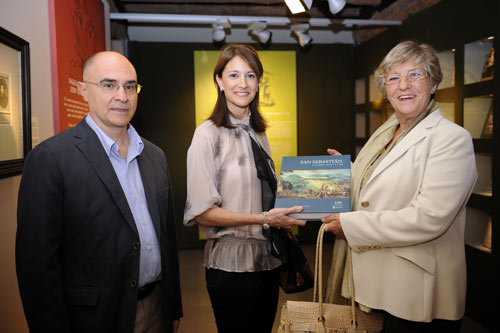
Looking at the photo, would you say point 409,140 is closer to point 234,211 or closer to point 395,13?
point 234,211

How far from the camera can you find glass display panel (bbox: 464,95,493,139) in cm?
356

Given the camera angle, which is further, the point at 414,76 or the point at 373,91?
the point at 373,91

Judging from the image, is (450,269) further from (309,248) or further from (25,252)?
(309,248)

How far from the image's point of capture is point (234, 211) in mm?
1969

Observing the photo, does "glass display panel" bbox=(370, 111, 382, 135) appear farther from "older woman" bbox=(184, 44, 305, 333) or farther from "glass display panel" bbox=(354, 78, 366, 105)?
"older woman" bbox=(184, 44, 305, 333)

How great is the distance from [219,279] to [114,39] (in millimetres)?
4996

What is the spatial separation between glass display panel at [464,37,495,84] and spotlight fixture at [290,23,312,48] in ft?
8.50

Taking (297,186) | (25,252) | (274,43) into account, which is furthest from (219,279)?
(274,43)

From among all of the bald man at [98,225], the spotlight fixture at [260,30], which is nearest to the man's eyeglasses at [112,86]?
the bald man at [98,225]

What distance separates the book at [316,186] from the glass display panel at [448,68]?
9.11 ft

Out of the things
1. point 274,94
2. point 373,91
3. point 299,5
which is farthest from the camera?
point 274,94

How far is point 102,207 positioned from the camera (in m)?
1.52

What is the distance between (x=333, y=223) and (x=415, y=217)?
1.21 ft

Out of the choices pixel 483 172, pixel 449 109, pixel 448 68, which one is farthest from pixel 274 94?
pixel 483 172
